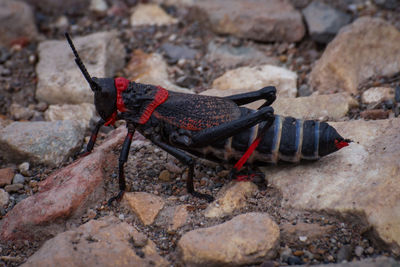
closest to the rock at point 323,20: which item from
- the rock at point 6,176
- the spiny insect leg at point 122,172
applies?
the spiny insect leg at point 122,172

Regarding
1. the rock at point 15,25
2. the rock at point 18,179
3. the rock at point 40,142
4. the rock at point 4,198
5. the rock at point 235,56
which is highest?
the rock at point 15,25

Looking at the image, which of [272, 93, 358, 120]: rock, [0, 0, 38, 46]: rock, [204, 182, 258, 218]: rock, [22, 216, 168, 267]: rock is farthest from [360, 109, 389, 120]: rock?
[0, 0, 38, 46]: rock

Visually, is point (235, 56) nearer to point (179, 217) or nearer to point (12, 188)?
point (179, 217)

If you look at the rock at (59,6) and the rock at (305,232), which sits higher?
the rock at (59,6)

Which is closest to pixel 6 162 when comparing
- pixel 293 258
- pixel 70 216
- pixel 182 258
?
pixel 70 216

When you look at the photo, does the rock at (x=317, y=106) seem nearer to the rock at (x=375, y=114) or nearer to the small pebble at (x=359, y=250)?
the rock at (x=375, y=114)

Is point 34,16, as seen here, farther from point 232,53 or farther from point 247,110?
point 247,110
